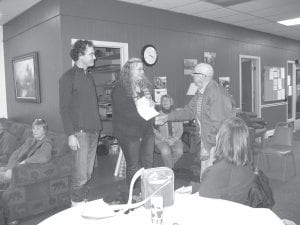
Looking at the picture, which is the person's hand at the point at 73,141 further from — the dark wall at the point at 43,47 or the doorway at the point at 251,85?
the doorway at the point at 251,85

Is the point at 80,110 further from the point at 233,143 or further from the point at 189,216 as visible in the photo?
the point at 189,216

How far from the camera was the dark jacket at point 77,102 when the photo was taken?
3.02 meters

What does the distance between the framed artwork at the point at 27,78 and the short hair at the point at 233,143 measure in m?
3.44

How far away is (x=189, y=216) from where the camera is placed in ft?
5.02

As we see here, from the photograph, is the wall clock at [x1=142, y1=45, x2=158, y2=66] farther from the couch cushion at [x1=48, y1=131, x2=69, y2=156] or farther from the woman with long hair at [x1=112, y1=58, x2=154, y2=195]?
the couch cushion at [x1=48, y1=131, x2=69, y2=156]

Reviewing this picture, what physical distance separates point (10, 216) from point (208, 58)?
14.5 feet

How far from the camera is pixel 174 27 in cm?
549

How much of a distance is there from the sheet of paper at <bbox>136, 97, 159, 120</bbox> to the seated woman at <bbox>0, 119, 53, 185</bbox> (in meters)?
1.08

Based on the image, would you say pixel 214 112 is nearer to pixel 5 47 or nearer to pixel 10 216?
pixel 10 216

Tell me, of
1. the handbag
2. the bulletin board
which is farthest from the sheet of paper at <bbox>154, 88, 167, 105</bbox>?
the bulletin board

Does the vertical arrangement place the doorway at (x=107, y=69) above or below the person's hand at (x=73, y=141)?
above

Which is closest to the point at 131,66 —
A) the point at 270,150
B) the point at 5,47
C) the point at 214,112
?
the point at 214,112

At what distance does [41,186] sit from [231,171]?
7.27 ft

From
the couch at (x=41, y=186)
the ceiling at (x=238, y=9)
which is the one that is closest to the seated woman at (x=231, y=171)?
the couch at (x=41, y=186)
